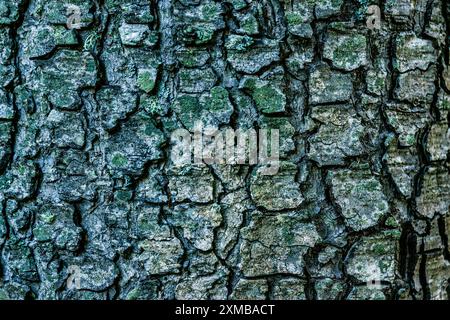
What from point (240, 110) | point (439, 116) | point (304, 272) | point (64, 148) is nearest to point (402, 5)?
point (439, 116)

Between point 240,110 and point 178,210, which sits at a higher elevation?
point 240,110

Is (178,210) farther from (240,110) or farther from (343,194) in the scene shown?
(343,194)

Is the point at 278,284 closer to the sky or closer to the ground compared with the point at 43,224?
closer to the ground

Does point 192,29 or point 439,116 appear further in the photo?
point 439,116

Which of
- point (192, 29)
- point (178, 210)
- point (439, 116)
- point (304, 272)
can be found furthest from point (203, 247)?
point (439, 116)
